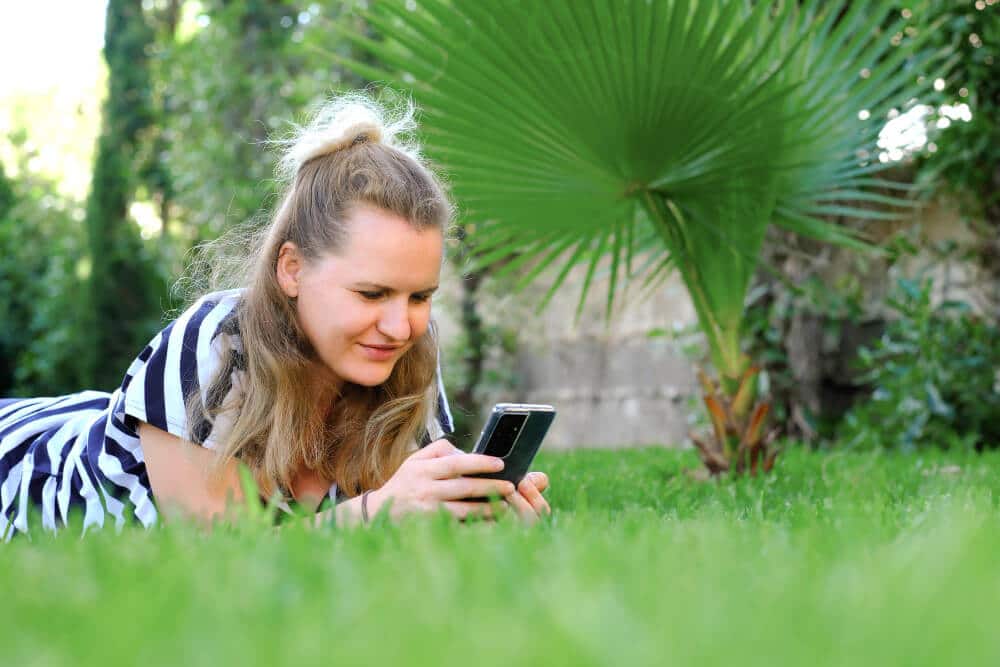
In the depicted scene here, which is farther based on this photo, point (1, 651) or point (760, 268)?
point (760, 268)

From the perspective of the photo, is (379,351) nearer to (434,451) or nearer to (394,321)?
(394,321)

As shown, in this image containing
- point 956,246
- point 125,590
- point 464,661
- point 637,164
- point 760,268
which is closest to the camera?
point 464,661

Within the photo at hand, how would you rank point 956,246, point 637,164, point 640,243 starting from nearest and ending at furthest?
point 637,164 < point 640,243 < point 956,246

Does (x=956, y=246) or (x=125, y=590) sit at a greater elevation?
(x=956, y=246)

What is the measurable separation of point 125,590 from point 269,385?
1.27 metres

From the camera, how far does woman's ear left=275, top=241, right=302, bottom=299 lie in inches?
90.7

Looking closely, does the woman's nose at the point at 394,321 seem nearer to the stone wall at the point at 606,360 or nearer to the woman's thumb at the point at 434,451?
the woman's thumb at the point at 434,451

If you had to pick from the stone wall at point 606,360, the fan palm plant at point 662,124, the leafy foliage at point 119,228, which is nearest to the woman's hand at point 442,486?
the fan palm plant at point 662,124

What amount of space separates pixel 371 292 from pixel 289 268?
28 centimetres

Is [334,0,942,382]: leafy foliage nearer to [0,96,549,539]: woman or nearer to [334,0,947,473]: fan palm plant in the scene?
[334,0,947,473]: fan palm plant

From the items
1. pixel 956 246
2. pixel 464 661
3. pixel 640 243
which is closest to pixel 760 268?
pixel 956 246

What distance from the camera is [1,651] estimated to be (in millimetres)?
770

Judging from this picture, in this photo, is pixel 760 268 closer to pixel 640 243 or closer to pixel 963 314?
pixel 963 314

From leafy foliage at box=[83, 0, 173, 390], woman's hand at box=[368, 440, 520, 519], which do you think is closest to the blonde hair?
woman's hand at box=[368, 440, 520, 519]
